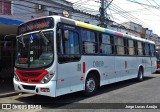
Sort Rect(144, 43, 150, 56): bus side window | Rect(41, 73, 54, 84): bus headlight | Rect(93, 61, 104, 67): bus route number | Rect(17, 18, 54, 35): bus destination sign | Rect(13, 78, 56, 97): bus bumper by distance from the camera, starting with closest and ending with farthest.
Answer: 1. Rect(13, 78, 56, 97): bus bumper
2. Rect(41, 73, 54, 84): bus headlight
3. Rect(17, 18, 54, 35): bus destination sign
4. Rect(93, 61, 104, 67): bus route number
5. Rect(144, 43, 150, 56): bus side window

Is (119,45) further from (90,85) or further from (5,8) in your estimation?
(5,8)

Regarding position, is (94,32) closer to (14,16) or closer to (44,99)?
(44,99)

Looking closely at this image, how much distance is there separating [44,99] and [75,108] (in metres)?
1.95

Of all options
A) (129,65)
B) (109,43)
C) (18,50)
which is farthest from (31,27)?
(129,65)

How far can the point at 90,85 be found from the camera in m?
9.86

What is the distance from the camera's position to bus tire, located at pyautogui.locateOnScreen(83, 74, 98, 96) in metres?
9.63

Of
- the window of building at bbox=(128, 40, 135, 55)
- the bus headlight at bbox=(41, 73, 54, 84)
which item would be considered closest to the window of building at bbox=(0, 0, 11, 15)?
the window of building at bbox=(128, 40, 135, 55)

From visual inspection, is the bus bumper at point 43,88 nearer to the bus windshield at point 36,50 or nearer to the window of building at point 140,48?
the bus windshield at point 36,50

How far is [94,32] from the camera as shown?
33.7 feet

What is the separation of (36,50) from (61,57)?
932 millimetres

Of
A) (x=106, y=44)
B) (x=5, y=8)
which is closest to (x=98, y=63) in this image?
(x=106, y=44)

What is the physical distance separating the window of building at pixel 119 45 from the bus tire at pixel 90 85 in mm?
2678

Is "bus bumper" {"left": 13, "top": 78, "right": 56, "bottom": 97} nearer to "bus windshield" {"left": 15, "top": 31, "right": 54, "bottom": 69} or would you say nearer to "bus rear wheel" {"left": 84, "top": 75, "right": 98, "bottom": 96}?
"bus windshield" {"left": 15, "top": 31, "right": 54, "bottom": 69}

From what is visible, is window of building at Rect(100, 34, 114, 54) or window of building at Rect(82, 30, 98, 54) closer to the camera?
window of building at Rect(82, 30, 98, 54)
